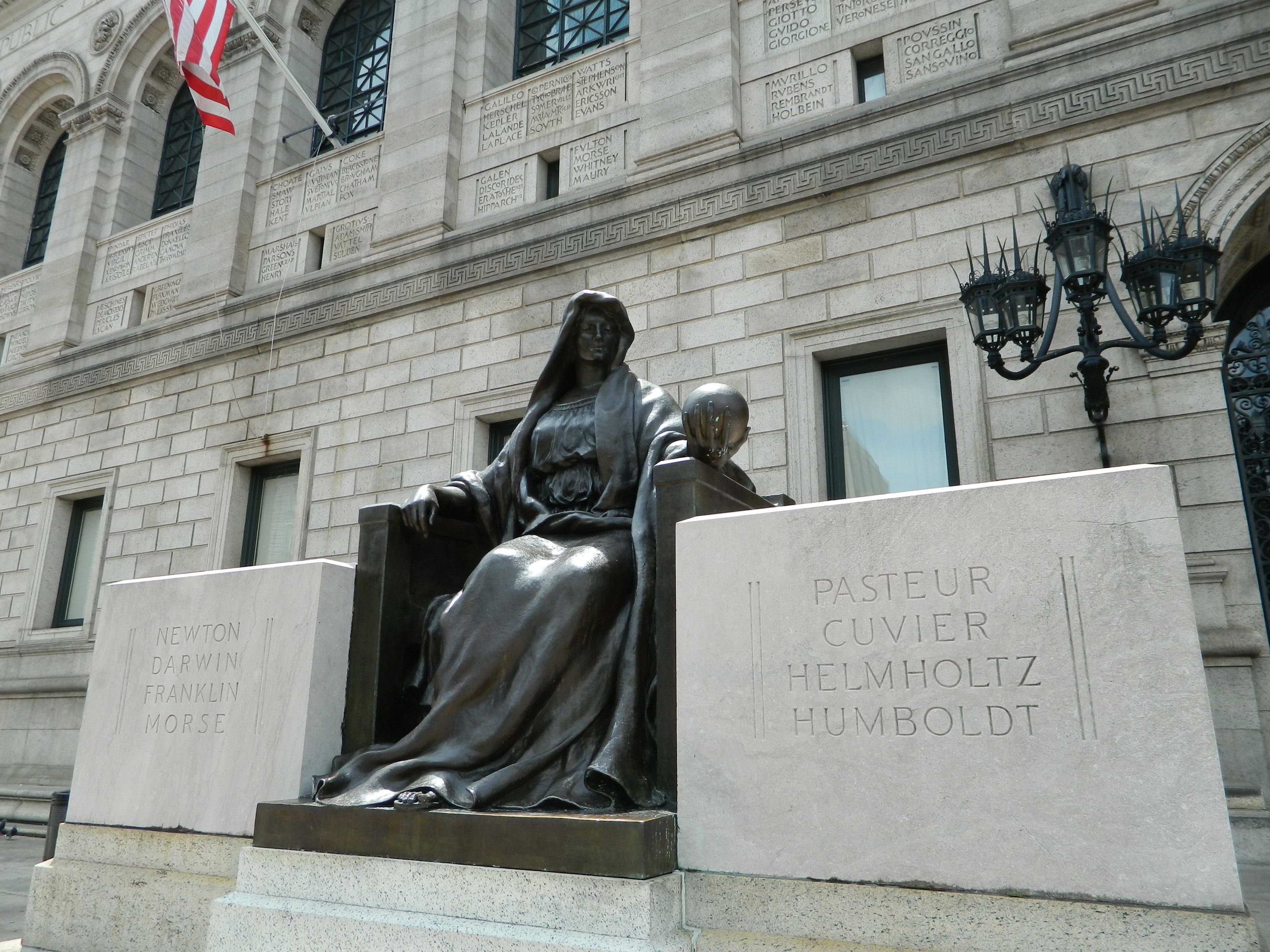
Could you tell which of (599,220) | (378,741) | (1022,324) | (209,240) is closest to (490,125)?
(599,220)

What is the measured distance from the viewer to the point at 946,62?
349 inches

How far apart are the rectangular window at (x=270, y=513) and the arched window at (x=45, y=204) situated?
8.80 m

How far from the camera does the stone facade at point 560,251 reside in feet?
24.6

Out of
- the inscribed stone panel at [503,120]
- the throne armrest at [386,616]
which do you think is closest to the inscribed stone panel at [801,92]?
the inscribed stone panel at [503,120]

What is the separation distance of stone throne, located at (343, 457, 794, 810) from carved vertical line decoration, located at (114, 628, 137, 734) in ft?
4.35

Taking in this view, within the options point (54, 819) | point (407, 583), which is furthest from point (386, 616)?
point (54, 819)

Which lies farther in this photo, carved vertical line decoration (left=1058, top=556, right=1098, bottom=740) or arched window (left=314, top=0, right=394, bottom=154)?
arched window (left=314, top=0, right=394, bottom=154)

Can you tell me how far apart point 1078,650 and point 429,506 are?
9.38ft

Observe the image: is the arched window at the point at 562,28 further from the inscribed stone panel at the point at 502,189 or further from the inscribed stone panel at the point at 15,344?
the inscribed stone panel at the point at 15,344

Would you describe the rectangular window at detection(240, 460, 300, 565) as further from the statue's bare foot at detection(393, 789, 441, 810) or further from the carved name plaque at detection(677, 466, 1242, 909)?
the carved name plaque at detection(677, 466, 1242, 909)

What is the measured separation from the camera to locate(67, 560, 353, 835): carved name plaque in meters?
4.18

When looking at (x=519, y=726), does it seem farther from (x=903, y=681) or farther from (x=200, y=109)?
(x=200, y=109)

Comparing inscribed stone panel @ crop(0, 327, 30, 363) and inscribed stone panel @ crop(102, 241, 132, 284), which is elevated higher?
inscribed stone panel @ crop(102, 241, 132, 284)

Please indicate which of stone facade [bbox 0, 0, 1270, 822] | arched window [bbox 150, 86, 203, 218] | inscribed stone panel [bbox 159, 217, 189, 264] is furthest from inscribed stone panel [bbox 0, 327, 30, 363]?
inscribed stone panel [bbox 159, 217, 189, 264]
